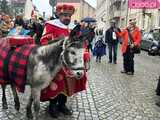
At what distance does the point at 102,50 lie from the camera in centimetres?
1983

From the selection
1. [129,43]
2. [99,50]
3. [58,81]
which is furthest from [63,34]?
[99,50]

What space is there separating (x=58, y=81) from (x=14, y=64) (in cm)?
74

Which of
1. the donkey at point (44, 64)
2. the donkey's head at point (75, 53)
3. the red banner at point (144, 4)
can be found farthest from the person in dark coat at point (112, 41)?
the red banner at point (144, 4)

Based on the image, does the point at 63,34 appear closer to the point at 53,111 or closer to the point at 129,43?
the point at 53,111

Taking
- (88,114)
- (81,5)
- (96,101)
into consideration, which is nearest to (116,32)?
(96,101)

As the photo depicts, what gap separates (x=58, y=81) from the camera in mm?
7262

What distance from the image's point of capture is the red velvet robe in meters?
7.20

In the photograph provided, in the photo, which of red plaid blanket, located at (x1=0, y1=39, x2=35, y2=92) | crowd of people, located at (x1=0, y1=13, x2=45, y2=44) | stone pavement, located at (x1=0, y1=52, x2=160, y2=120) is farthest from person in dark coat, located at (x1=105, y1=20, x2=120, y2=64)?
red plaid blanket, located at (x1=0, y1=39, x2=35, y2=92)

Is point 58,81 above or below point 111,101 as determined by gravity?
above

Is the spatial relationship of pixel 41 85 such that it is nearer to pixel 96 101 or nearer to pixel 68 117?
pixel 68 117

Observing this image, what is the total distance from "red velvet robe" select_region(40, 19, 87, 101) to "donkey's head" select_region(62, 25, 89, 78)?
82 cm

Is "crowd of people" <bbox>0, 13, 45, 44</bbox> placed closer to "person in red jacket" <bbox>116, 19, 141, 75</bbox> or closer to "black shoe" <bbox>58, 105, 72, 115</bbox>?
"black shoe" <bbox>58, 105, 72, 115</bbox>

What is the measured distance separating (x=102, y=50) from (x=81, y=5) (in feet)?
385

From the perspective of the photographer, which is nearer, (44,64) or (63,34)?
(44,64)
